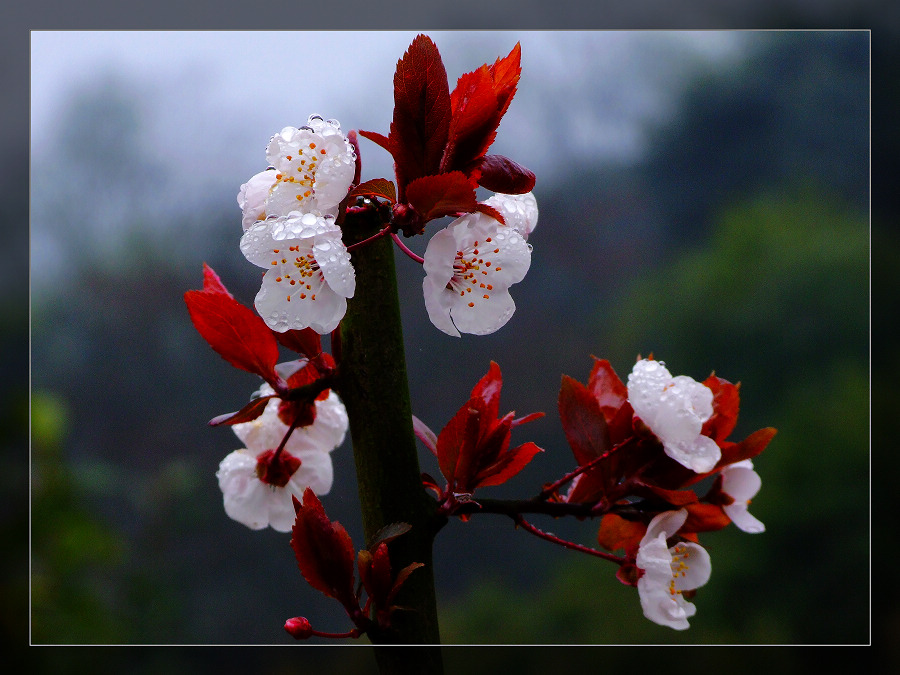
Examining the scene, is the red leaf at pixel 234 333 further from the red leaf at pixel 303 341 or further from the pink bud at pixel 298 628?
the pink bud at pixel 298 628

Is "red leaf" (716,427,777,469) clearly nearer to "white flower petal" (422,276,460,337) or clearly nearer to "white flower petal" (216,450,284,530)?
"white flower petal" (422,276,460,337)

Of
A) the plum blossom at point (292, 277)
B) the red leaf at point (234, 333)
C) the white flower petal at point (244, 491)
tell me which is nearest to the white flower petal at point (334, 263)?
the plum blossom at point (292, 277)

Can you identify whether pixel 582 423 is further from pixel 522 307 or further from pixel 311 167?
pixel 522 307

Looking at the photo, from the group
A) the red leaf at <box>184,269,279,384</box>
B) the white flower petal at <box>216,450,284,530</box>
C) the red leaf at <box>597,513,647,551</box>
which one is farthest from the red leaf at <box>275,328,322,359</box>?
the red leaf at <box>597,513,647,551</box>

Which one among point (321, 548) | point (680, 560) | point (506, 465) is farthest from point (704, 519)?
point (321, 548)

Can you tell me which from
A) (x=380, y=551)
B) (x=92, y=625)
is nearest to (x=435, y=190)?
(x=380, y=551)

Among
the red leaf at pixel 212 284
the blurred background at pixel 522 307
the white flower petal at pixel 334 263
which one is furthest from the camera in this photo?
the blurred background at pixel 522 307
